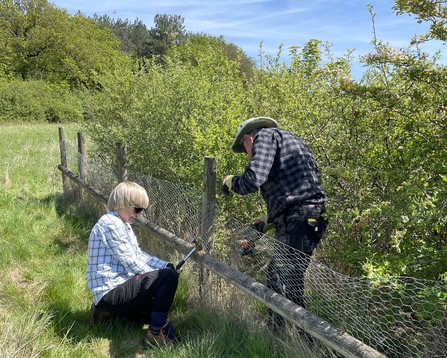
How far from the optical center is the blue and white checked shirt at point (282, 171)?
9.52ft

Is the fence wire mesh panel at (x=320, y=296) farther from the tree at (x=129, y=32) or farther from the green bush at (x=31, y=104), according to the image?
the tree at (x=129, y=32)

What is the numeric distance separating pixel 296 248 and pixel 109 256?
4.62 ft

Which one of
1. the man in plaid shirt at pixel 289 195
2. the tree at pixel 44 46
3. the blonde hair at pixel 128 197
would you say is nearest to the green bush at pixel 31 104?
the tree at pixel 44 46

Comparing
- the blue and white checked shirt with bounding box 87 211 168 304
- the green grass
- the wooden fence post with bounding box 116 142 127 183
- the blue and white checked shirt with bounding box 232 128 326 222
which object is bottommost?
the green grass

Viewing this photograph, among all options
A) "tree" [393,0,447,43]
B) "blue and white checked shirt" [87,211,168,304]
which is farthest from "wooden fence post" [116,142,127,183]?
"tree" [393,0,447,43]

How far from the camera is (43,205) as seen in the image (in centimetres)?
679

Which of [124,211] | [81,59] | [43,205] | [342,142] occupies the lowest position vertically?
[43,205]

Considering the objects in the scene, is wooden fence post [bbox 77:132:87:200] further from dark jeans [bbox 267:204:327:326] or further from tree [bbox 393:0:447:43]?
tree [bbox 393:0:447:43]

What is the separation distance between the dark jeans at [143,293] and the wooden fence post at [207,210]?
0.48 m

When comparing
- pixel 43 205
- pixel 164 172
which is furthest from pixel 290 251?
pixel 43 205

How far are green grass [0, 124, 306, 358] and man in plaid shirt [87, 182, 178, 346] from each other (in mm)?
232

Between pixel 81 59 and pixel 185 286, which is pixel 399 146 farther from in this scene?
pixel 81 59

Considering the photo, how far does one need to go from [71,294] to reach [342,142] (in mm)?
2747

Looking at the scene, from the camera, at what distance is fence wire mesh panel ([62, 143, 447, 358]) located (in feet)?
7.17
